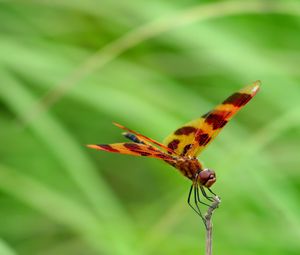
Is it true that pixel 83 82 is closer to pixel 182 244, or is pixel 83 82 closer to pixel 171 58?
pixel 171 58

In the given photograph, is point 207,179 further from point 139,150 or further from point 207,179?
point 139,150

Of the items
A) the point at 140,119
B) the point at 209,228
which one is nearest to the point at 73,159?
the point at 140,119

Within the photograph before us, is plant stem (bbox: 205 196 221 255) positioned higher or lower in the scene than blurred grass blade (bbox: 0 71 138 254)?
lower

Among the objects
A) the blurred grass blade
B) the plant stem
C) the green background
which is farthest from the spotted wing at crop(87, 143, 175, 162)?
the blurred grass blade

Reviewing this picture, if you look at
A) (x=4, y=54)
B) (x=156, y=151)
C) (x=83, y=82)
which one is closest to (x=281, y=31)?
(x=83, y=82)

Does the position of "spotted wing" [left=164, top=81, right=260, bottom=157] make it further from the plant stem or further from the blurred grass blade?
the blurred grass blade

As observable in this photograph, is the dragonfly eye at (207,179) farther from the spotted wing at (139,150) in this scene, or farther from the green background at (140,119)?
the green background at (140,119)

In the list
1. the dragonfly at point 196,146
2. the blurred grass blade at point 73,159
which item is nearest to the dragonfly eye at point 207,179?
the dragonfly at point 196,146
